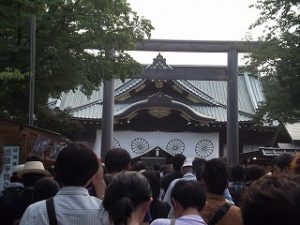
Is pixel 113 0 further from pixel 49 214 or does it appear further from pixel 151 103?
pixel 151 103

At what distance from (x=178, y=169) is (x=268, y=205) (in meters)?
5.30

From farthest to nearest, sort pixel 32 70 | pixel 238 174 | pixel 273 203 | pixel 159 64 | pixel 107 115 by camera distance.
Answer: pixel 159 64 → pixel 107 115 → pixel 32 70 → pixel 238 174 → pixel 273 203

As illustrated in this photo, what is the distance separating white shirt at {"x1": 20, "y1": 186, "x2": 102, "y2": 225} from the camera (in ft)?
9.02

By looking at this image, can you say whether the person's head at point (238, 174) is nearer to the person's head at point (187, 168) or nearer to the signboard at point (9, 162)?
the person's head at point (187, 168)

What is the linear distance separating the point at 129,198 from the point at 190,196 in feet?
2.55

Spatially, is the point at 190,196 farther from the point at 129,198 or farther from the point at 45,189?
the point at 45,189

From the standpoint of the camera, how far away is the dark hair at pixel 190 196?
3312 mm

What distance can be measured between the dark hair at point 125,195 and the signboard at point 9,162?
482cm

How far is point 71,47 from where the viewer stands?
1025 centimetres

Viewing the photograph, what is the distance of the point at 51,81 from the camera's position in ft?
34.7

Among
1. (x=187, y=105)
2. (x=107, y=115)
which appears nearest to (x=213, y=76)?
(x=107, y=115)

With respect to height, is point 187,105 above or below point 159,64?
below

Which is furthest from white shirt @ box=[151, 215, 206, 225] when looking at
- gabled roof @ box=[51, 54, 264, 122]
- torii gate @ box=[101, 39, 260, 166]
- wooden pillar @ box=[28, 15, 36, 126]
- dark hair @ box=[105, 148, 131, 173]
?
gabled roof @ box=[51, 54, 264, 122]

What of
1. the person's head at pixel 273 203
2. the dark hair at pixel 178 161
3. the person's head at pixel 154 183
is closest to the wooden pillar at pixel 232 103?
the dark hair at pixel 178 161
